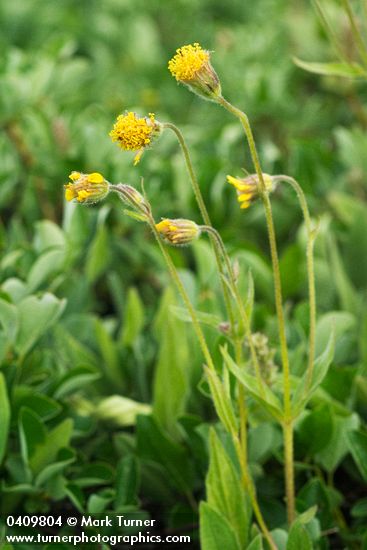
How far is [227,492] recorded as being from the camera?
127 centimetres

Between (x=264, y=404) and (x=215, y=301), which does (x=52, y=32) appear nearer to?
(x=215, y=301)

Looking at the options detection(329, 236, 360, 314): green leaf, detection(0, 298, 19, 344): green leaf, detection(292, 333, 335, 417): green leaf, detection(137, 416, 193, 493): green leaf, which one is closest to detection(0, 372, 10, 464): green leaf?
detection(0, 298, 19, 344): green leaf

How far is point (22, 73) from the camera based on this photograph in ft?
7.34

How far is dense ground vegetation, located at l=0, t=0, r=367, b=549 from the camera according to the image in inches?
57.7

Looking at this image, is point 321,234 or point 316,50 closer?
point 321,234

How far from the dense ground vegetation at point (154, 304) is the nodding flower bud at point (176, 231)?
7.0 inches

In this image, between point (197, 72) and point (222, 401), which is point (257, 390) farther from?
point (197, 72)

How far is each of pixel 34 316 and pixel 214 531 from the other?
19.6 inches

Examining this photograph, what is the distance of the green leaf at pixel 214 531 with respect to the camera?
3.96 ft

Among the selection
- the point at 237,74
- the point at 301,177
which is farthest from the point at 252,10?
the point at 301,177

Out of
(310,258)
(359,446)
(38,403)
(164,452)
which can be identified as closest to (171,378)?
(164,452)

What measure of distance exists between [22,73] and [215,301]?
0.93m

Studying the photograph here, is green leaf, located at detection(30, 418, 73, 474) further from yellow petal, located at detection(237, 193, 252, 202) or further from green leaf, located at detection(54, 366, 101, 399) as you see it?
yellow petal, located at detection(237, 193, 252, 202)

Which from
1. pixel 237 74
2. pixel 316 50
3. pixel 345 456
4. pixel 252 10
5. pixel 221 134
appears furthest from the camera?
pixel 252 10
